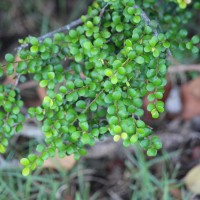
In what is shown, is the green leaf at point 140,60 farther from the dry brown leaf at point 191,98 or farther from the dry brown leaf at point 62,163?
the dry brown leaf at point 191,98

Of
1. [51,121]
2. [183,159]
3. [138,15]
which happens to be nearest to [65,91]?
[51,121]

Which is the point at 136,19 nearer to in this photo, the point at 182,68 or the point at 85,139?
the point at 85,139

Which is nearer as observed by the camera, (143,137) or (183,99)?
(143,137)

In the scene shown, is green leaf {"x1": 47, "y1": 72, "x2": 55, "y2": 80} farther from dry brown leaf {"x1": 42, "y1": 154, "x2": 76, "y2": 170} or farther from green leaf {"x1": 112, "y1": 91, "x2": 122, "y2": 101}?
dry brown leaf {"x1": 42, "y1": 154, "x2": 76, "y2": 170}

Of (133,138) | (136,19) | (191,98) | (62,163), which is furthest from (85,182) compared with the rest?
(136,19)

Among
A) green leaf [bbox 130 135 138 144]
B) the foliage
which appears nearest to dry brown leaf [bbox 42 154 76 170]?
the foliage

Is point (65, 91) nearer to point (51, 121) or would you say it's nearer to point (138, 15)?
point (51, 121)
